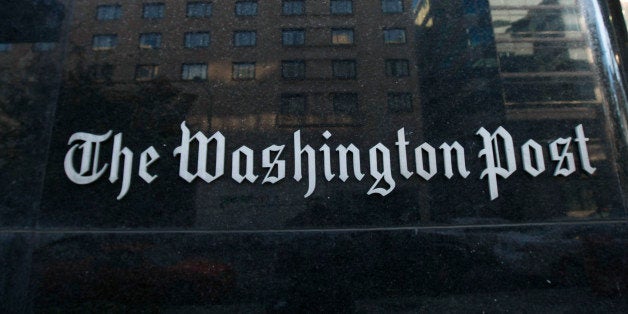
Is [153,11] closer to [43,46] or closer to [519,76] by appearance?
[43,46]

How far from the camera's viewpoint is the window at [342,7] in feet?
10.9

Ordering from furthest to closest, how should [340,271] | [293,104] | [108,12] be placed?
[108,12] → [293,104] → [340,271]

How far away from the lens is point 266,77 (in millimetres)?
3117

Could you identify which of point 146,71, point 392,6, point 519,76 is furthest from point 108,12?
point 519,76

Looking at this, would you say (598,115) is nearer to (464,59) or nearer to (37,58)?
(464,59)

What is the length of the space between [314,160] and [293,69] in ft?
2.67

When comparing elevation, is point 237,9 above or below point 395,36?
above

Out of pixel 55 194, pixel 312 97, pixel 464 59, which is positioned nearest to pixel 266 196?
pixel 312 97

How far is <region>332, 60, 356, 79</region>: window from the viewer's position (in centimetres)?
311

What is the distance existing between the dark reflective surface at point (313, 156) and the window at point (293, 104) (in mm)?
17

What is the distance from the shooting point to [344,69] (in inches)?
125

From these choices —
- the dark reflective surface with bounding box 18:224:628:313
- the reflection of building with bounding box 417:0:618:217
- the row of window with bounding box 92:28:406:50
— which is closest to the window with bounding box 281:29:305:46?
the row of window with bounding box 92:28:406:50

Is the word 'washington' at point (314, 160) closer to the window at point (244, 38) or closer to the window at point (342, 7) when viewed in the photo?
the window at point (244, 38)

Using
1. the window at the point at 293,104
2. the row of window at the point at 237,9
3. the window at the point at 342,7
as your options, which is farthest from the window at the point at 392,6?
the window at the point at 293,104
